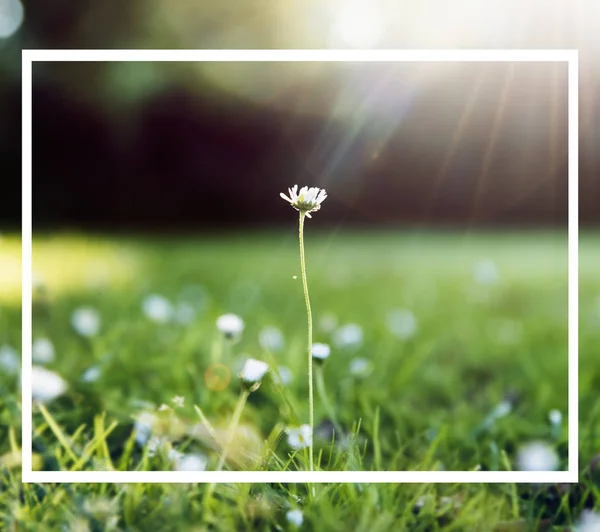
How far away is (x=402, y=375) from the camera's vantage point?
1.34 metres

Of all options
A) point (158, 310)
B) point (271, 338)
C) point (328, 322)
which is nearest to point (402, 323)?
point (328, 322)

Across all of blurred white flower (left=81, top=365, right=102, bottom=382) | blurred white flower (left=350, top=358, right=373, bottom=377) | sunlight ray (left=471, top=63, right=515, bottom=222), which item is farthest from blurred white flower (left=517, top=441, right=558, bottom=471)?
sunlight ray (left=471, top=63, right=515, bottom=222)

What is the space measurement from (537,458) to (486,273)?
1.61 m

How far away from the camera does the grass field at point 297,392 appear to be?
0.88 meters

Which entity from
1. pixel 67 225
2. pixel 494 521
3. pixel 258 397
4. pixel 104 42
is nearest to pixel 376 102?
pixel 104 42

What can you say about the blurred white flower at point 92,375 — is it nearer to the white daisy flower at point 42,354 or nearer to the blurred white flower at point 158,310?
the white daisy flower at point 42,354

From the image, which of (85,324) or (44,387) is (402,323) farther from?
(44,387)

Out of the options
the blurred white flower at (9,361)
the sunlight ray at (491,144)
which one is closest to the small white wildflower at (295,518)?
the blurred white flower at (9,361)

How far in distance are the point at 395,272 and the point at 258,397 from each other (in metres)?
1.64

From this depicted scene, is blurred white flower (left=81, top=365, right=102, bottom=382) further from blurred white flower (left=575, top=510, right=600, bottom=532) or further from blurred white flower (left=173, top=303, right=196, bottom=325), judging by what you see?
blurred white flower (left=575, top=510, right=600, bottom=532)

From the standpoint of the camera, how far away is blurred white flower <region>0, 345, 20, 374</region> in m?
1.31

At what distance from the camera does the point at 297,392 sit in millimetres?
1284

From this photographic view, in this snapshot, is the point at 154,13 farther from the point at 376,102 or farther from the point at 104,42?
the point at 376,102

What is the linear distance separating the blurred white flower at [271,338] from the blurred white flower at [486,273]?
3.65ft
